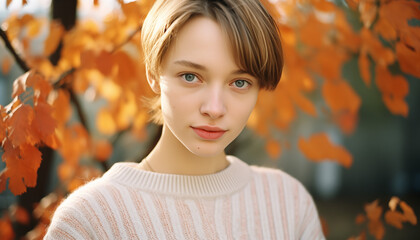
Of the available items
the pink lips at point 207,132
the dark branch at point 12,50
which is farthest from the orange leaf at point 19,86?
the pink lips at point 207,132

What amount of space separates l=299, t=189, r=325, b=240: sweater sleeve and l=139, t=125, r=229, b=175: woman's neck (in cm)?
39

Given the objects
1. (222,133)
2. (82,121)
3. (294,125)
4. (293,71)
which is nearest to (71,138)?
(82,121)

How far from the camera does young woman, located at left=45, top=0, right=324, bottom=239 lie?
1.19m

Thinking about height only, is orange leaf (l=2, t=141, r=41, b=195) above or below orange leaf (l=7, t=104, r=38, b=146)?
below

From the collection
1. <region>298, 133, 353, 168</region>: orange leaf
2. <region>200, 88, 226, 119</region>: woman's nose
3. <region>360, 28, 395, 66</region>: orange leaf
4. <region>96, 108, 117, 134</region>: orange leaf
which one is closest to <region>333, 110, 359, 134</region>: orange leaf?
<region>298, 133, 353, 168</region>: orange leaf

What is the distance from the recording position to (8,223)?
2.34 m

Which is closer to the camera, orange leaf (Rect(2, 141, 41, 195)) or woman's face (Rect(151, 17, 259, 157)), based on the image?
woman's face (Rect(151, 17, 259, 157))

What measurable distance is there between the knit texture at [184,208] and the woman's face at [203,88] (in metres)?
0.19

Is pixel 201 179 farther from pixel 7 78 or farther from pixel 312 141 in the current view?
pixel 7 78

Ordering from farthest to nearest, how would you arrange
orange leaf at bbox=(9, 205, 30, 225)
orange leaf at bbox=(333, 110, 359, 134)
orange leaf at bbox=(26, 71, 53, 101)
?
1. orange leaf at bbox=(333, 110, 359, 134)
2. orange leaf at bbox=(9, 205, 30, 225)
3. orange leaf at bbox=(26, 71, 53, 101)

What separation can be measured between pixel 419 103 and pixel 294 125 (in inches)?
64.9

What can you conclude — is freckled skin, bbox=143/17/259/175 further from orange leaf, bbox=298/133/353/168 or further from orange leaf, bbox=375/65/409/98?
orange leaf, bbox=298/133/353/168

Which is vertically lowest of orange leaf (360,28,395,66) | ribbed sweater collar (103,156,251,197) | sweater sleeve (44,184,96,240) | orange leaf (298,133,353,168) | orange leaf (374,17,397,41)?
orange leaf (298,133,353,168)

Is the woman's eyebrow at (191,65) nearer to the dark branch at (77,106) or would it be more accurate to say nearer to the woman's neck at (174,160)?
the woman's neck at (174,160)
